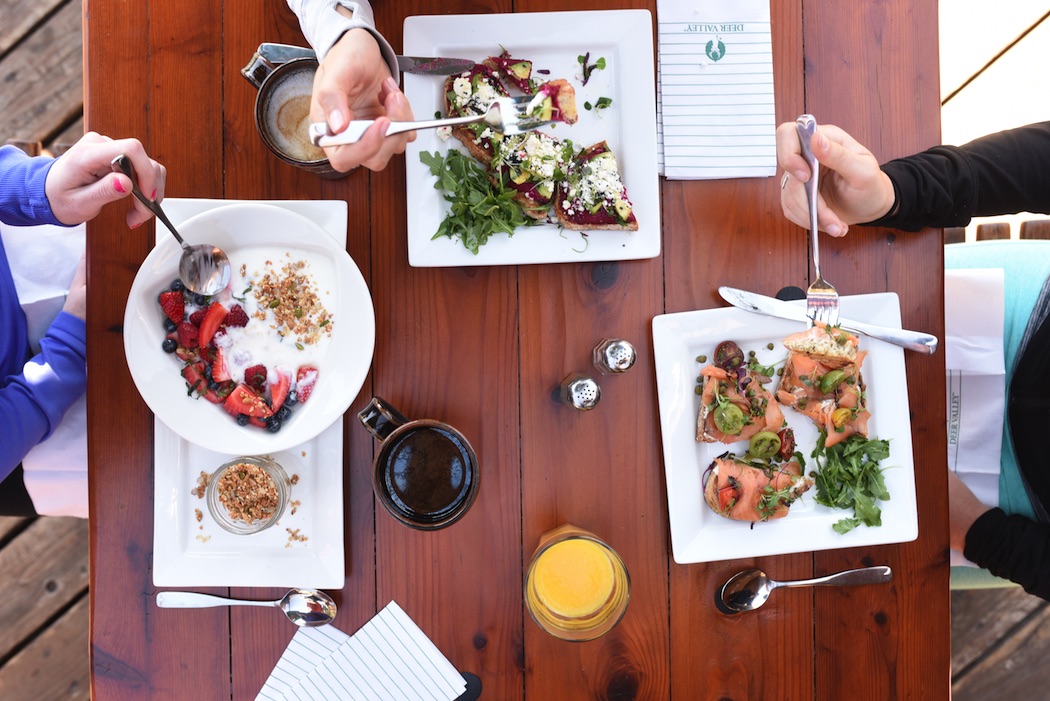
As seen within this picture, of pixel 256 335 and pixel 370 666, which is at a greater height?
pixel 256 335

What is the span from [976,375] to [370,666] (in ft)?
4.32

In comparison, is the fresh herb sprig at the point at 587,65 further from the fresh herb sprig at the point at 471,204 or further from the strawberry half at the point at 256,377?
the strawberry half at the point at 256,377

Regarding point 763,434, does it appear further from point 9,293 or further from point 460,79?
point 9,293

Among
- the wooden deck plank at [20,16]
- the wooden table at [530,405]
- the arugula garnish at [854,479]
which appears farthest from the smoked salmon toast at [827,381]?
the wooden deck plank at [20,16]

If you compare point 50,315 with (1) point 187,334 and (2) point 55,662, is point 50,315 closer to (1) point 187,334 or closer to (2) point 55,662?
→ (1) point 187,334

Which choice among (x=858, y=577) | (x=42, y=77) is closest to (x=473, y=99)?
(x=858, y=577)

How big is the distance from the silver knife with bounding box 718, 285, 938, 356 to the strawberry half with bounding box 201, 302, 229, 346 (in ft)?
2.85

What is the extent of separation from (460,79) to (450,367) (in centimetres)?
50

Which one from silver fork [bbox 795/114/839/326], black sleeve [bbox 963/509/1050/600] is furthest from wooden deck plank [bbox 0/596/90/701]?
black sleeve [bbox 963/509/1050/600]

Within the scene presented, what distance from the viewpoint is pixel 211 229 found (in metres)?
1.15

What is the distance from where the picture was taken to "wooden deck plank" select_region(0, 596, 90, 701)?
6.37 feet

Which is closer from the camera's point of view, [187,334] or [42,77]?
[187,334]

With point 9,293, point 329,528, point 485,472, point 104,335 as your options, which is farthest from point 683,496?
point 9,293

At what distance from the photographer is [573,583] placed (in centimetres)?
118
